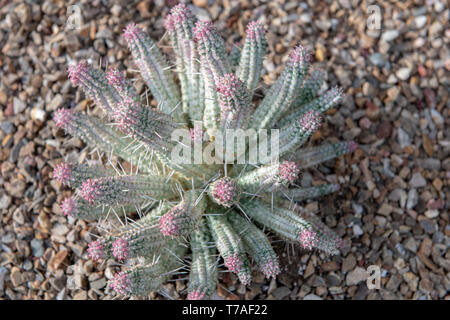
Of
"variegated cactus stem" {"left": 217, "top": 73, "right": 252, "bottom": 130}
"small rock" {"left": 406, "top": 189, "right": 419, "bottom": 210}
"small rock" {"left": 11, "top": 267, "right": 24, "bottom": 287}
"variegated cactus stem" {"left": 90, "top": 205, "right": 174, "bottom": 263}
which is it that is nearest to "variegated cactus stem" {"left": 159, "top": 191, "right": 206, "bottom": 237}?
"variegated cactus stem" {"left": 90, "top": 205, "right": 174, "bottom": 263}

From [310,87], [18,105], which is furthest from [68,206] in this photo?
[310,87]

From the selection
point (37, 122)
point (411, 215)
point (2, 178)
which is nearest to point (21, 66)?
point (37, 122)

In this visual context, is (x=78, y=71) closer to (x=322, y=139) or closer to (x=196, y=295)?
(x=196, y=295)

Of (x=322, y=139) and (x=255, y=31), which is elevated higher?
A: (x=255, y=31)

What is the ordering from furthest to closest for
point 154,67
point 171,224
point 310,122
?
point 154,67 < point 310,122 < point 171,224

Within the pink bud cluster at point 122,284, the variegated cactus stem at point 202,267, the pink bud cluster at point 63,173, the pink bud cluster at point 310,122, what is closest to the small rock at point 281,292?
the variegated cactus stem at point 202,267

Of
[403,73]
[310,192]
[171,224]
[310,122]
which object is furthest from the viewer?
[403,73]
